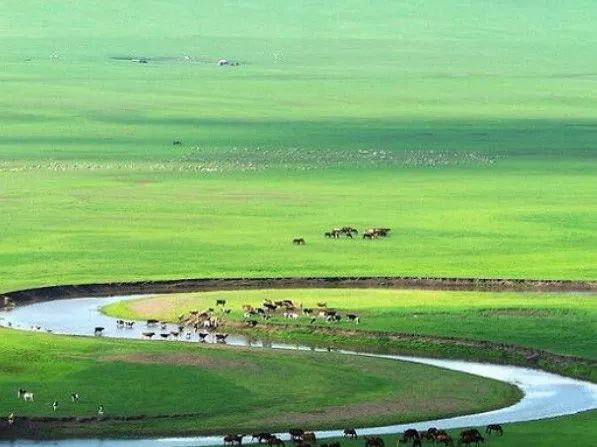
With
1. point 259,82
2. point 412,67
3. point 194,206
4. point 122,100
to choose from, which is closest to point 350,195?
point 194,206

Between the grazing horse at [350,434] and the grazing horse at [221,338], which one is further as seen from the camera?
the grazing horse at [221,338]

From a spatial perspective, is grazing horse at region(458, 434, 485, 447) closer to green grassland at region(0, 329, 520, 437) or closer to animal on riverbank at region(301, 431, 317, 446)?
animal on riverbank at region(301, 431, 317, 446)

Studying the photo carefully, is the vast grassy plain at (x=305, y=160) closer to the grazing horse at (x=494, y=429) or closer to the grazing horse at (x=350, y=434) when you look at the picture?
the grazing horse at (x=494, y=429)

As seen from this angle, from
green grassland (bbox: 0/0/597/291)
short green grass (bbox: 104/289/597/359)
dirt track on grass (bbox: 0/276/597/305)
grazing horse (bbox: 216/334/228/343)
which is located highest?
green grassland (bbox: 0/0/597/291)

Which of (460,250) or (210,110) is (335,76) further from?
(460,250)

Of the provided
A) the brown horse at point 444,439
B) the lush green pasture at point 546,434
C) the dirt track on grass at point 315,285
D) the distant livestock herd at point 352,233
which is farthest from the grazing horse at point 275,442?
the distant livestock herd at point 352,233

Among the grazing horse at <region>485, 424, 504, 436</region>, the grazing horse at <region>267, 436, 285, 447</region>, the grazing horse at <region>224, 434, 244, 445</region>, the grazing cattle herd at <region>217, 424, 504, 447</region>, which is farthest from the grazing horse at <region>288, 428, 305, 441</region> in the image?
the grazing horse at <region>485, 424, 504, 436</region>

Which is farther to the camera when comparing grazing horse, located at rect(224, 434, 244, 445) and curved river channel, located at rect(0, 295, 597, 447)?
curved river channel, located at rect(0, 295, 597, 447)
